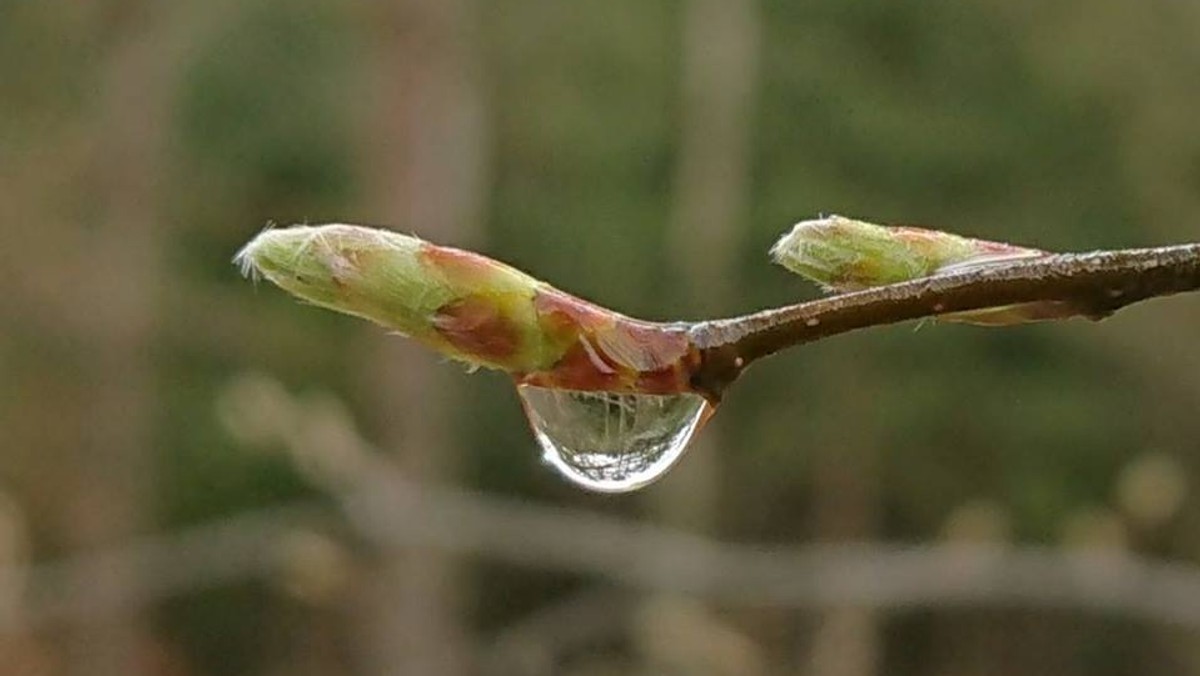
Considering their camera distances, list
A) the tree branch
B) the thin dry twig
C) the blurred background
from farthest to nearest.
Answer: the blurred background
the thin dry twig
the tree branch

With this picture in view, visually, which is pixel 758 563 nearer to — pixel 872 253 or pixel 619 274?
pixel 872 253

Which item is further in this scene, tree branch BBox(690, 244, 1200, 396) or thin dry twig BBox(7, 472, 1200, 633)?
thin dry twig BBox(7, 472, 1200, 633)

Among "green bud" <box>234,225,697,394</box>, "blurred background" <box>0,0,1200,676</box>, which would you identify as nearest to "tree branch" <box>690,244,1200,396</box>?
"green bud" <box>234,225,697,394</box>

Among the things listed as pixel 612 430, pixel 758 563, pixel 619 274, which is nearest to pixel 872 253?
pixel 612 430

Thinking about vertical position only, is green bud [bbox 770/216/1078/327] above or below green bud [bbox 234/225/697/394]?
above

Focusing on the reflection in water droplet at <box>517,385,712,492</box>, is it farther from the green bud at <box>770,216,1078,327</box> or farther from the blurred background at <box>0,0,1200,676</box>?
the blurred background at <box>0,0,1200,676</box>

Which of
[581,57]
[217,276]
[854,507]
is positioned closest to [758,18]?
[581,57]
